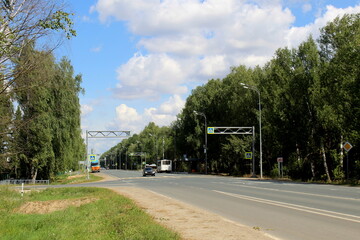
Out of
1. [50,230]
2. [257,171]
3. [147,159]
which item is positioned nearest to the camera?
[50,230]

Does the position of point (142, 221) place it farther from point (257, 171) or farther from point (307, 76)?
point (257, 171)

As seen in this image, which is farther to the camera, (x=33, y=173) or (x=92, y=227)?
(x=33, y=173)

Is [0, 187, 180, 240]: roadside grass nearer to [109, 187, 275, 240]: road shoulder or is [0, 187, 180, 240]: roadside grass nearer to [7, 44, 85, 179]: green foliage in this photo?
[109, 187, 275, 240]: road shoulder

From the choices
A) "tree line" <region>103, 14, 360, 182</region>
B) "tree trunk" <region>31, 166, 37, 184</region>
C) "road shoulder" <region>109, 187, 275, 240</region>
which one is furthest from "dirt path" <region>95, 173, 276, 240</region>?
"tree trunk" <region>31, 166, 37, 184</region>

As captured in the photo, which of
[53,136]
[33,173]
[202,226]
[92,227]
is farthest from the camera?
[33,173]

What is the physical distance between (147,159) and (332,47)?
Result: 123313mm

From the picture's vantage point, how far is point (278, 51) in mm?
48594

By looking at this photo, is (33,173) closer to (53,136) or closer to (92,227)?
(53,136)

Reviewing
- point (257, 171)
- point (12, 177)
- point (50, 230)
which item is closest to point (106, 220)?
point (50, 230)

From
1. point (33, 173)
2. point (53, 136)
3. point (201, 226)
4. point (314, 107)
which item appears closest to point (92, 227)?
point (201, 226)

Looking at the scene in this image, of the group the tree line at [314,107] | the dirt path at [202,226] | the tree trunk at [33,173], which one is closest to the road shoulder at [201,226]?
the dirt path at [202,226]

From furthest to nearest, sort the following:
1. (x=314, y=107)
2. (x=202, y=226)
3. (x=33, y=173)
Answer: (x=33, y=173) → (x=314, y=107) → (x=202, y=226)

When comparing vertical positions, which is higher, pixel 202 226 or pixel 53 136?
pixel 53 136

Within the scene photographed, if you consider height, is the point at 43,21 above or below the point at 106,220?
above
